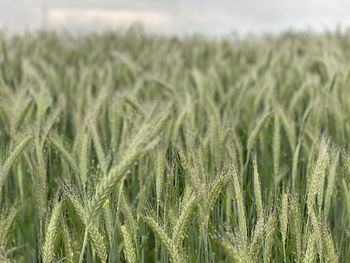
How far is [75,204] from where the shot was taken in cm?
107

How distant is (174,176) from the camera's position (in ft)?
4.31

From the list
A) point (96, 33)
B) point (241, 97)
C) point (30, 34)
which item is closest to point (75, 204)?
point (241, 97)

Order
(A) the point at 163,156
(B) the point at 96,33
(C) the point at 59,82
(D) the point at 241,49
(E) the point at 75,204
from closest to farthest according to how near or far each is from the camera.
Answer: (E) the point at 75,204, (A) the point at 163,156, (C) the point at 59,82, (D) the point at 241,49, (B) the point at 96,33

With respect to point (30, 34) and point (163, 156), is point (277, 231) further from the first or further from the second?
point (30, 34)

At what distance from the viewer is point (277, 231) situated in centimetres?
132

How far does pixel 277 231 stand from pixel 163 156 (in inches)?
11.9

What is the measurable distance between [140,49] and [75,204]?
15.4ft

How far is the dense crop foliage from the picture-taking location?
104 centimetres

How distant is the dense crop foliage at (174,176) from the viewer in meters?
1.04

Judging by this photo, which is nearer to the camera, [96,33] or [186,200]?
[186,200]

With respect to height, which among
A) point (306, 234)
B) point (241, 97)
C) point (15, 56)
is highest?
point (15, 56)

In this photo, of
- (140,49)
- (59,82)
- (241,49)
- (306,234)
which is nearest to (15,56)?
(59,82)

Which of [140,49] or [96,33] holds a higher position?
[96,33]

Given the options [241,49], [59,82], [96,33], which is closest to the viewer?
A: [59,82]
